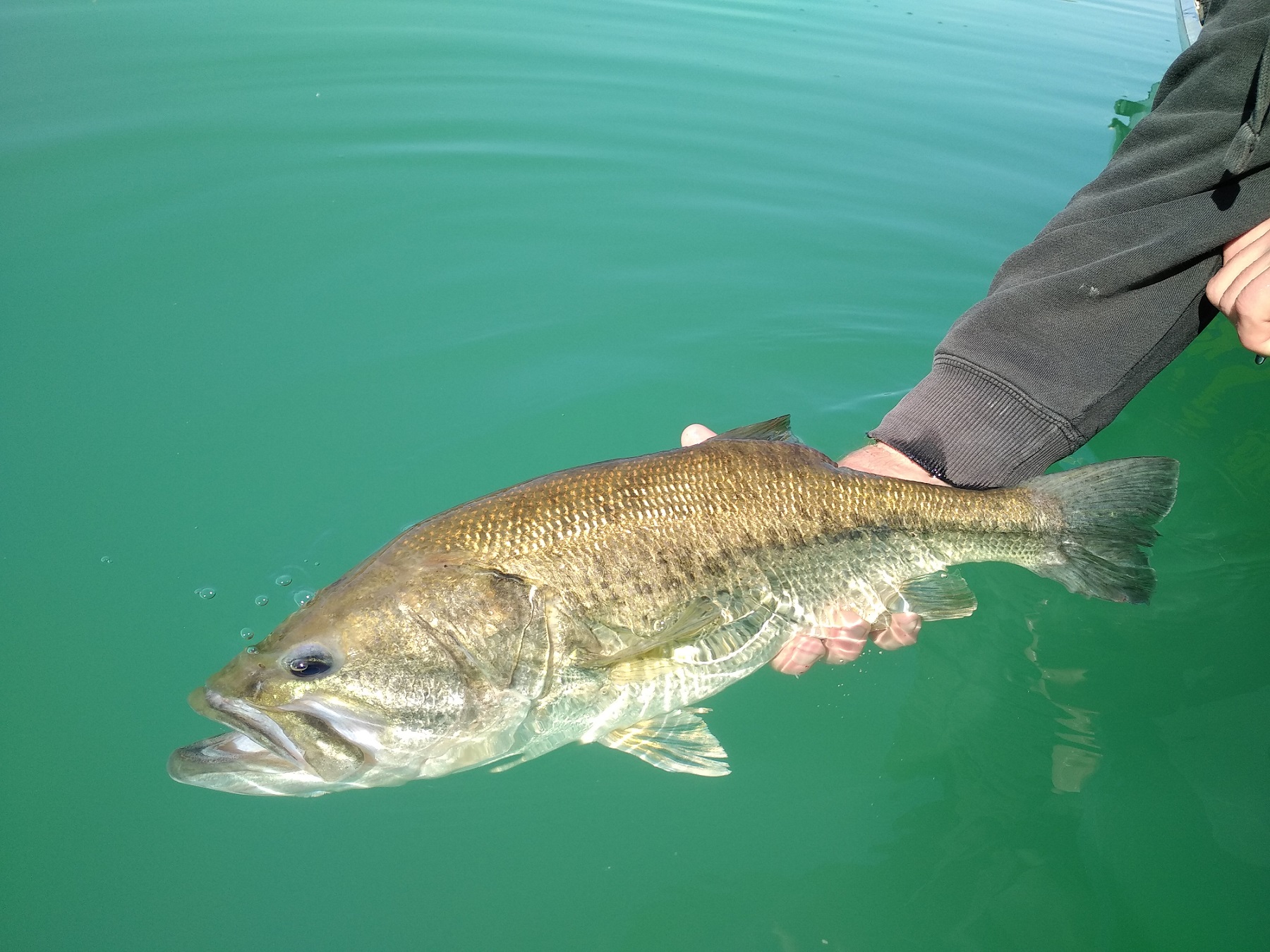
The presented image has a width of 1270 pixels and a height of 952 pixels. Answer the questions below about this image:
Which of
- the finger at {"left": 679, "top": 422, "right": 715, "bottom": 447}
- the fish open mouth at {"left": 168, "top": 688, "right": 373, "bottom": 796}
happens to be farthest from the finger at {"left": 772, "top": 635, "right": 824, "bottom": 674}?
the fish open mouth at {"left": 168, "top": 688, "right": 373, "bottom": 796}

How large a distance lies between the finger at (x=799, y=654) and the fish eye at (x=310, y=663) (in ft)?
5.38

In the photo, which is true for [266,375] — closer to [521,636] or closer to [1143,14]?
[521,636]

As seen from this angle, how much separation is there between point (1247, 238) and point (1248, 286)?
0.23 meters

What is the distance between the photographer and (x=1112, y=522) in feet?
10.4

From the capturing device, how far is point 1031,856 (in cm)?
300

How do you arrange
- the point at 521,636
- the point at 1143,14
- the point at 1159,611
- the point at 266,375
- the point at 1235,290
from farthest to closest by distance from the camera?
the point at 1143,14, the point at 266,375, the point at 1159,611, the point at 1235,290, the point at 521,636

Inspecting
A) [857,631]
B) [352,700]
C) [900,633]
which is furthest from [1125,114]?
[352,700]

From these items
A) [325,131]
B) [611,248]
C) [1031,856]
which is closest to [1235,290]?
[1031,856]

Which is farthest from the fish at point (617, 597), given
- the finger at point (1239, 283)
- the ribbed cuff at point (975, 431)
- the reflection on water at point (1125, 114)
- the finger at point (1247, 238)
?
the reflection on water at point (1125, 114)

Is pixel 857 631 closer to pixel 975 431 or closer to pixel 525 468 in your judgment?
pixel 975 431

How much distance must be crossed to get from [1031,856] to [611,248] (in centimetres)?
486

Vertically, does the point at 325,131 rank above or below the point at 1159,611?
above

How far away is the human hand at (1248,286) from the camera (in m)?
2.83

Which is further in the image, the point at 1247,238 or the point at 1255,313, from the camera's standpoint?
the point at 1247,238
